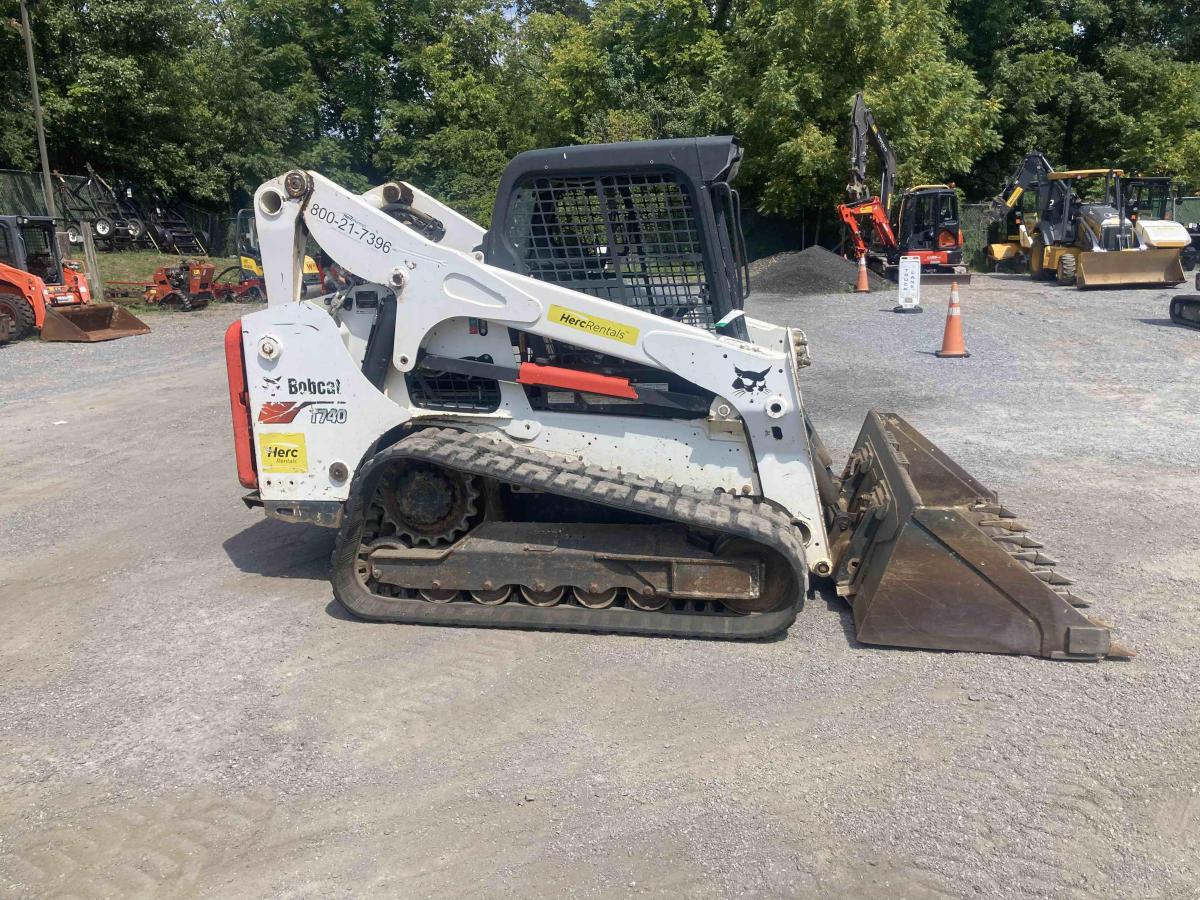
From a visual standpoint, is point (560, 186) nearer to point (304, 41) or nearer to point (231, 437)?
point (231, 437)

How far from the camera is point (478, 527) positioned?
4.68m

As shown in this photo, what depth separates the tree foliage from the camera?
81.7 ft

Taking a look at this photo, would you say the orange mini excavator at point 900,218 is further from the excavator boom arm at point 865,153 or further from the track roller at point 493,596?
the track roller at point 493,596

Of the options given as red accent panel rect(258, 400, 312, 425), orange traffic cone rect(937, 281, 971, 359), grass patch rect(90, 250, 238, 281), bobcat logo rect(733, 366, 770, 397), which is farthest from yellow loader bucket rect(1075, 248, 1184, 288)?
grass patch rect(90, 250, 238, 281)

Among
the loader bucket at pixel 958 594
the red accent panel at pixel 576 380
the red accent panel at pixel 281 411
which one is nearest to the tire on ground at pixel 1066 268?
the loader bucket at pixel 958 594

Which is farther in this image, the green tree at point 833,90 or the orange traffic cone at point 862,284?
the green tree at point 833,90

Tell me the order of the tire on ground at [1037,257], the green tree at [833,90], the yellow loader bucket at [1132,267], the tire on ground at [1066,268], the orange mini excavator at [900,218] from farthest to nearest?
the green tree at [833,90], the orange mini excavator at [900,218], the tire on ground at [1037,257], the tire on ground at [1066,268], the yellow loader bucket at [1132,267]

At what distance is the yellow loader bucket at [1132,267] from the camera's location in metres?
18.9

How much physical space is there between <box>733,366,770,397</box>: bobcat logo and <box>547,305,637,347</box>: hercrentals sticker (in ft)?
1.69

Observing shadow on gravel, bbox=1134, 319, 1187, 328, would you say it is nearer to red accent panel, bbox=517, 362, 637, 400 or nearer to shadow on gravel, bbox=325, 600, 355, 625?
red accent panel, bbox=517, 362, 637, 400

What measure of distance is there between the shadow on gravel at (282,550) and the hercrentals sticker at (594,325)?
2.06m

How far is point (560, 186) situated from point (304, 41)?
120 ft

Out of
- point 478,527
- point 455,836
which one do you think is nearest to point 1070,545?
point 478,527

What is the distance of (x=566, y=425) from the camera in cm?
475
